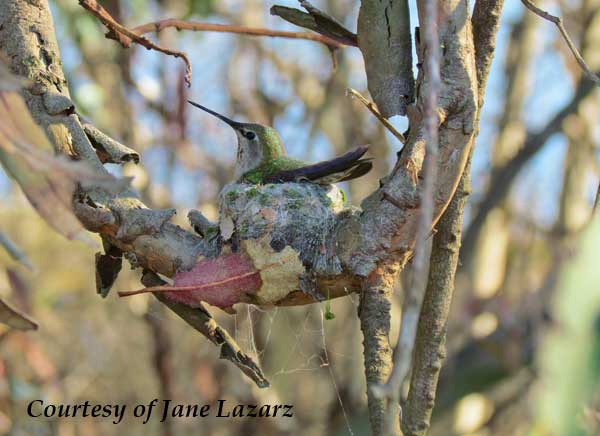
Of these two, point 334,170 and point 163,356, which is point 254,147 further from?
point 163,356

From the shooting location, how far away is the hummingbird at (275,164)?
2.42 meters

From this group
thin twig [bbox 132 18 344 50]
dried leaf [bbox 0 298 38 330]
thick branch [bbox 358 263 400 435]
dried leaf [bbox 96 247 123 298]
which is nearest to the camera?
thick branch [bbox 358 263 400 435]

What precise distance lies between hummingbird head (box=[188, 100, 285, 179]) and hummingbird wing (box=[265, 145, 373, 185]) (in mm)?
511

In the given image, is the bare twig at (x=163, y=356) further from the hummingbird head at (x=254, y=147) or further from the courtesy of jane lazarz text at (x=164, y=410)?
the hummingbird head at (x=254, y=147)

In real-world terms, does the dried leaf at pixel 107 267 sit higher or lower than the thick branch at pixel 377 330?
lower

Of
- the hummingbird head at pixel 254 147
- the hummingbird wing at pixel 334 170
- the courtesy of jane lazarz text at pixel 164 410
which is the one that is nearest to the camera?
the hummingbird wing at pixel 334 170

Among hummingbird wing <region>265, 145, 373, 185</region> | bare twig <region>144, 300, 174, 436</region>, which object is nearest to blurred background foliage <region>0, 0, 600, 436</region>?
bare twig <region>144, 300, 174, 436</region>

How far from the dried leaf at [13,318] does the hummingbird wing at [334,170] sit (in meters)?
1.10

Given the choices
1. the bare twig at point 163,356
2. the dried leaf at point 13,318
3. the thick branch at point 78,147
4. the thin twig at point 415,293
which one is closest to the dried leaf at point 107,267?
the thick branch at point 78,147

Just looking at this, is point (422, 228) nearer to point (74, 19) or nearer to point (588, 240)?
point (588, 240)

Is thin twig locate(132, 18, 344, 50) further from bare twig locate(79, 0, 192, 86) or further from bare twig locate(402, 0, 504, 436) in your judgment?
bare twig locate(402, 0, 504, 436)

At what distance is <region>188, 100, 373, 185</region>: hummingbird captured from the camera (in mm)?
2424

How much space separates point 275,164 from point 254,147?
0.34 meters

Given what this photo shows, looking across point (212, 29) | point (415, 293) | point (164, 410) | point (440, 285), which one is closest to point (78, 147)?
point (212, 29)
